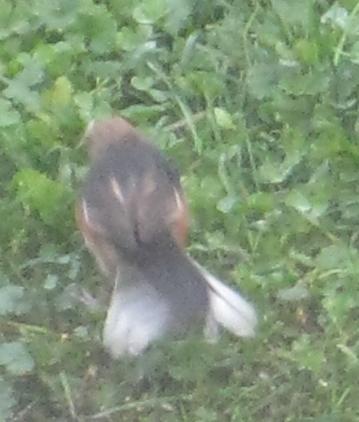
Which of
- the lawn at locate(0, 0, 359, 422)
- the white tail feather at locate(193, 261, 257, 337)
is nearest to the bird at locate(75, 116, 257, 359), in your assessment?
the white tail feather at locate(193, 261, 257, 337)

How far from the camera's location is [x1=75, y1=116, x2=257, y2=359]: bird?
13.0ft

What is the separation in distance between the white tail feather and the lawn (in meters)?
0.06

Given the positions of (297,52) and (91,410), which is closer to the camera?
(91,410)

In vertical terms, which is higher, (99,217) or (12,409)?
(99,217)

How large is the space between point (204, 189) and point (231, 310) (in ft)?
1.59

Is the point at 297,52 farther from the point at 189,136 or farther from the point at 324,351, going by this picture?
the point at 324,351

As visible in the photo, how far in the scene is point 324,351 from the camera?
165 inches

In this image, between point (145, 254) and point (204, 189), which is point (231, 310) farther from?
point (204, 189)

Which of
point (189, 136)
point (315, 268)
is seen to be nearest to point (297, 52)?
point (189, 136)

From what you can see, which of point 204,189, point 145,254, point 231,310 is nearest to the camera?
point 145,254

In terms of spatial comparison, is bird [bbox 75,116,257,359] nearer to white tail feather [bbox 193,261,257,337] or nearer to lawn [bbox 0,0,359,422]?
white tail feather [bbox 193,261,257,337]

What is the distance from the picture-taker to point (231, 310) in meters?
4.10

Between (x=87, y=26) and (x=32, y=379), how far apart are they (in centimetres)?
113

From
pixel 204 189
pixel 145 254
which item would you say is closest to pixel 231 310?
pixel 145 254
